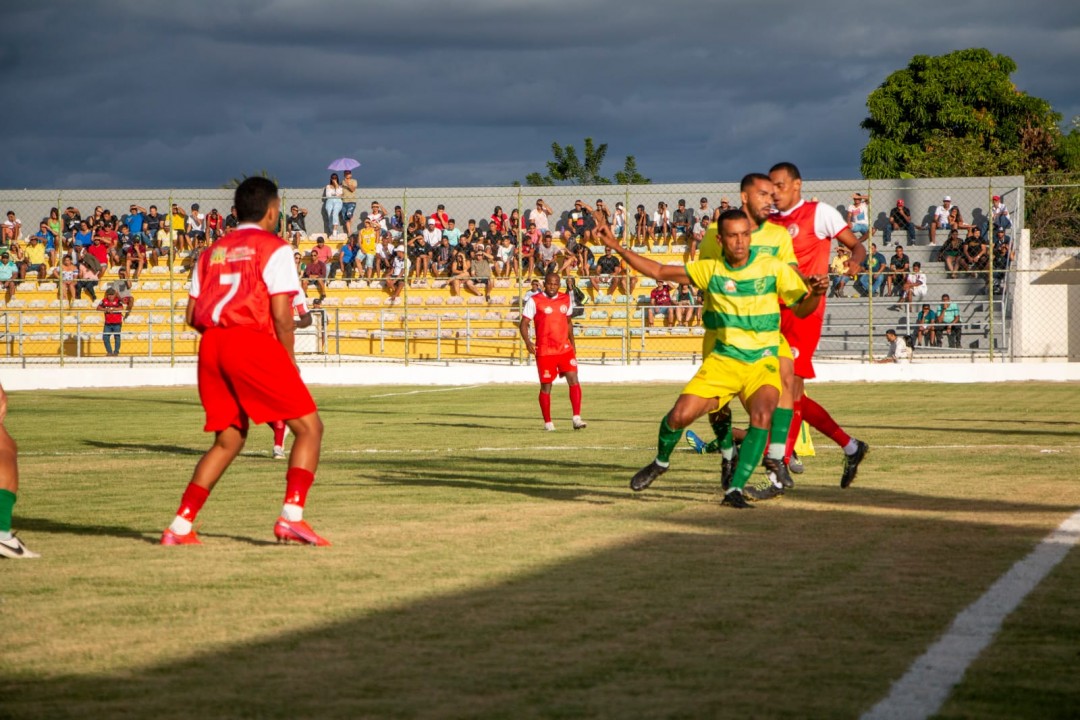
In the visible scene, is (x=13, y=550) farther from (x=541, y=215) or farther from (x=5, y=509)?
(x=541, y=215)

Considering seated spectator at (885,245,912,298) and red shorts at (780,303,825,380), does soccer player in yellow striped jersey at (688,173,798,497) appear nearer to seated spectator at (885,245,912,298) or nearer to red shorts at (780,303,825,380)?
red shorts at (780,303,825,380)

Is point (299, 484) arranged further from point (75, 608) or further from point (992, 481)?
point (992, 481)

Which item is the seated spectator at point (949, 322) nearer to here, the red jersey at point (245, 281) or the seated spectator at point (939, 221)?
the seated spectator at point (939, 221)

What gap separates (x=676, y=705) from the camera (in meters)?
4.28

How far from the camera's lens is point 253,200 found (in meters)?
7.65

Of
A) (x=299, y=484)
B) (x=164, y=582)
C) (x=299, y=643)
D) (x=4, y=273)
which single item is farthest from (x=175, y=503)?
(x=4, y=273)

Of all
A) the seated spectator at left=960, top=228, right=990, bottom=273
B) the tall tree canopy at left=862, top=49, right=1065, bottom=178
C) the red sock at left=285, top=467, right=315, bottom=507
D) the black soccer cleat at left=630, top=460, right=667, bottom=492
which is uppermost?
the tall tree canopy at left=862, top=49, right=1065, bottom=178

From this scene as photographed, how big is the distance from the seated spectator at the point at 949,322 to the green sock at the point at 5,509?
28.5m

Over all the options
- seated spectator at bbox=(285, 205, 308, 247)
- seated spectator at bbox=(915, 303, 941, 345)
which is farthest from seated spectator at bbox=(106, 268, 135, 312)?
seated spectator at bbox=(915, 303, 941, 345)

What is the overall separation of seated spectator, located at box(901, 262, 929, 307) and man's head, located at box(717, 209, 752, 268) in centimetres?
2537

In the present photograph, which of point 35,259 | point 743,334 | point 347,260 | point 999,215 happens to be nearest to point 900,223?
point 999,215

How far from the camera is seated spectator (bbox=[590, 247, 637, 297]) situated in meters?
34.4

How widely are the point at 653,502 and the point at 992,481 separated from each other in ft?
9.40

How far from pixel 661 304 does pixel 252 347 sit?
91.7 feet
